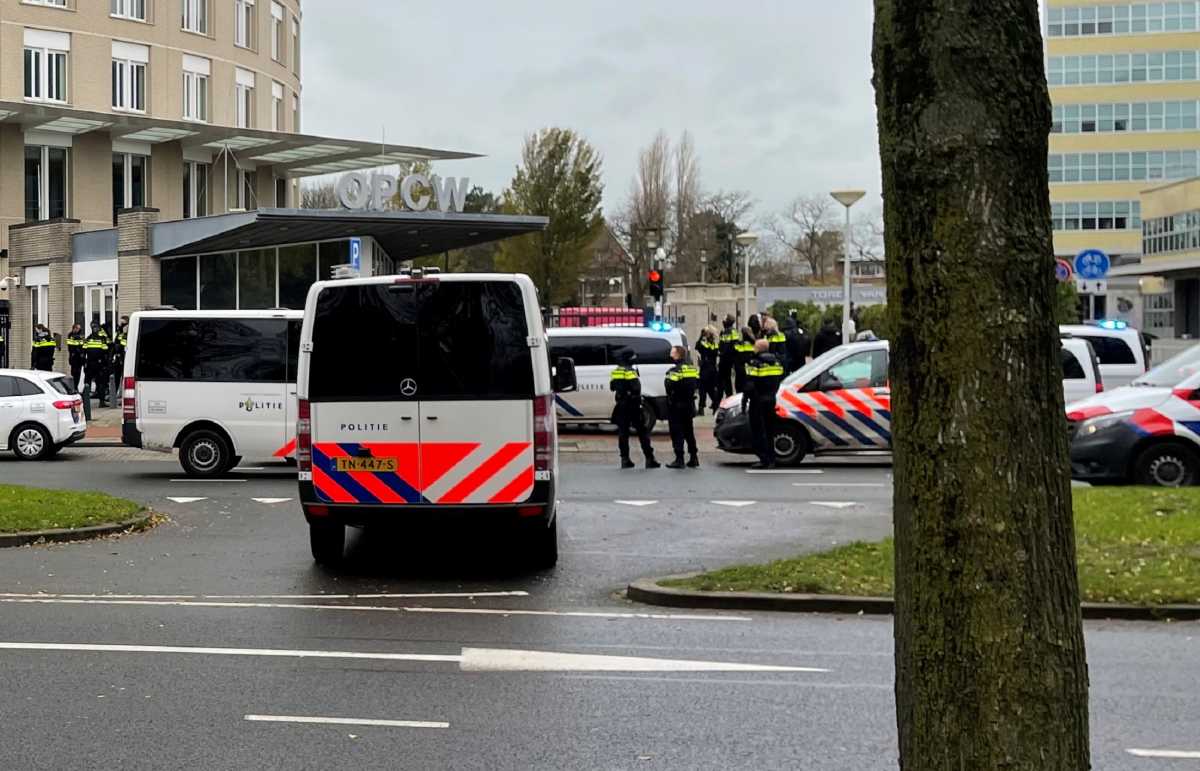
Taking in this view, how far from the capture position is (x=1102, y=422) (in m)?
16.6

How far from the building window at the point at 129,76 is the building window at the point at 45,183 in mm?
3855

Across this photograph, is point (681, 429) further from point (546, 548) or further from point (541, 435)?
point (541, 435)

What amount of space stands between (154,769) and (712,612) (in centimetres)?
486

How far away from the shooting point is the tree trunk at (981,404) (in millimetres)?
2803

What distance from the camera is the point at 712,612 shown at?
10.4 meters

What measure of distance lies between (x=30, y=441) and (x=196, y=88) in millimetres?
29805

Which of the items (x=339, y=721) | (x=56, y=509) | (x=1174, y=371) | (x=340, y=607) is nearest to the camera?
(x=339, y=721)

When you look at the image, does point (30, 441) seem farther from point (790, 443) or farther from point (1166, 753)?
point (1166, 753)

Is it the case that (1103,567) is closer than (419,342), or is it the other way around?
(1103,567)

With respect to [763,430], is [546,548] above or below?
below

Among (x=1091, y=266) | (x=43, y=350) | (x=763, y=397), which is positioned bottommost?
(x=763, y=397)

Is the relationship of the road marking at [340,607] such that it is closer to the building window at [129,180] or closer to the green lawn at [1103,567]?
the green lawn at [1103,567]

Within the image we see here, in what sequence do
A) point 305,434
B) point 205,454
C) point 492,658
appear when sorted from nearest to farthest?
point 492,658 → point 305,434 → point 205,454

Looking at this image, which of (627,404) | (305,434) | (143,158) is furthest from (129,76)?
(305,434)
